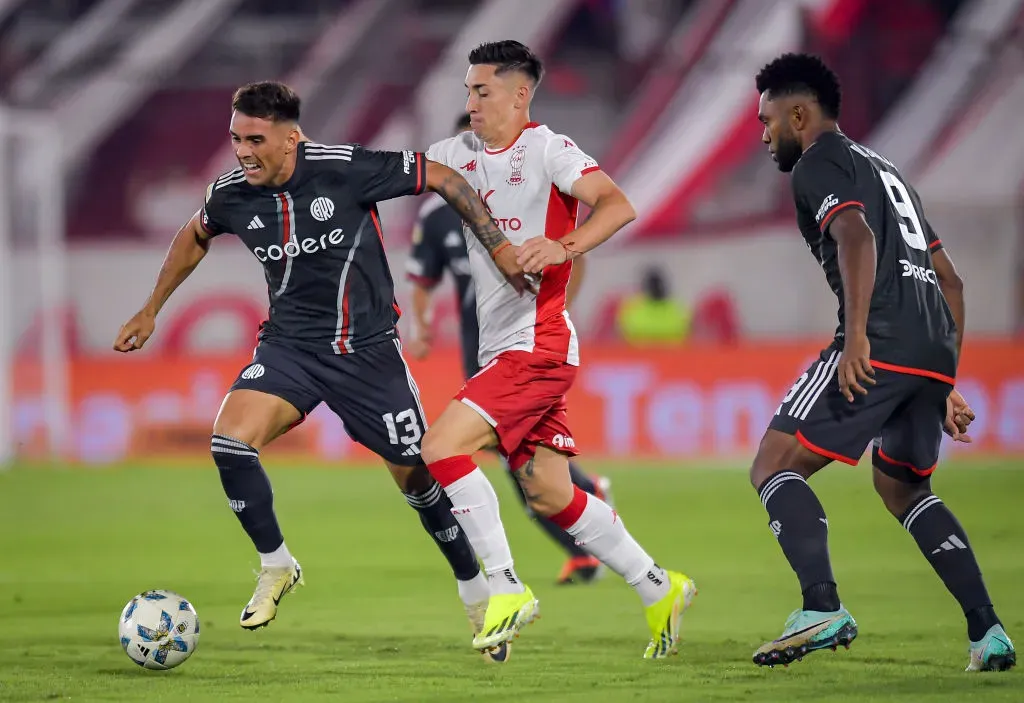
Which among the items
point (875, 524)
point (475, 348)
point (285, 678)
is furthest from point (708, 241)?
point (285, 678)

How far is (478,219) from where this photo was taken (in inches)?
217

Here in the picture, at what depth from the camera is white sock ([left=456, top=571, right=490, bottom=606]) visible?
19.4ft

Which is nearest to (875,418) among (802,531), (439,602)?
(802,531)

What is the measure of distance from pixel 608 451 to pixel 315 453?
10.5ft

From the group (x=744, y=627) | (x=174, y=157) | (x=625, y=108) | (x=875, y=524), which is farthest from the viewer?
(x=174, y=157)

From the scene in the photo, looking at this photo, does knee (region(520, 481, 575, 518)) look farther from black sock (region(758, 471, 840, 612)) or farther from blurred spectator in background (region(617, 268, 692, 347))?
blurred spectator in background (region(617, 268, 692, 347))

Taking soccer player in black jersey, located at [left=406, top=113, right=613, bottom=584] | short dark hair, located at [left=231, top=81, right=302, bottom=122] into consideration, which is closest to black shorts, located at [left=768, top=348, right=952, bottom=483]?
short dark hair, located at [left=231, top=81, right=302, bottom=122]

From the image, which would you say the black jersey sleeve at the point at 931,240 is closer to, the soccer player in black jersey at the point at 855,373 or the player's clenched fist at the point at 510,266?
the soccer player in black jersey at the point at 855,373

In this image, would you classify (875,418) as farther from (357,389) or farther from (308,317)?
(308,317)

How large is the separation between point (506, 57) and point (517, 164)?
0.42 meters

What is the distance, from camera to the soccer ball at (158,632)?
17.2ft

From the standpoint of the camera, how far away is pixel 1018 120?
18891 millimetres

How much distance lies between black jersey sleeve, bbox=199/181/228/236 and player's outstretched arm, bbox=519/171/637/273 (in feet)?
4.28

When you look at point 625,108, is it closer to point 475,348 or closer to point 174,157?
point 174,157
